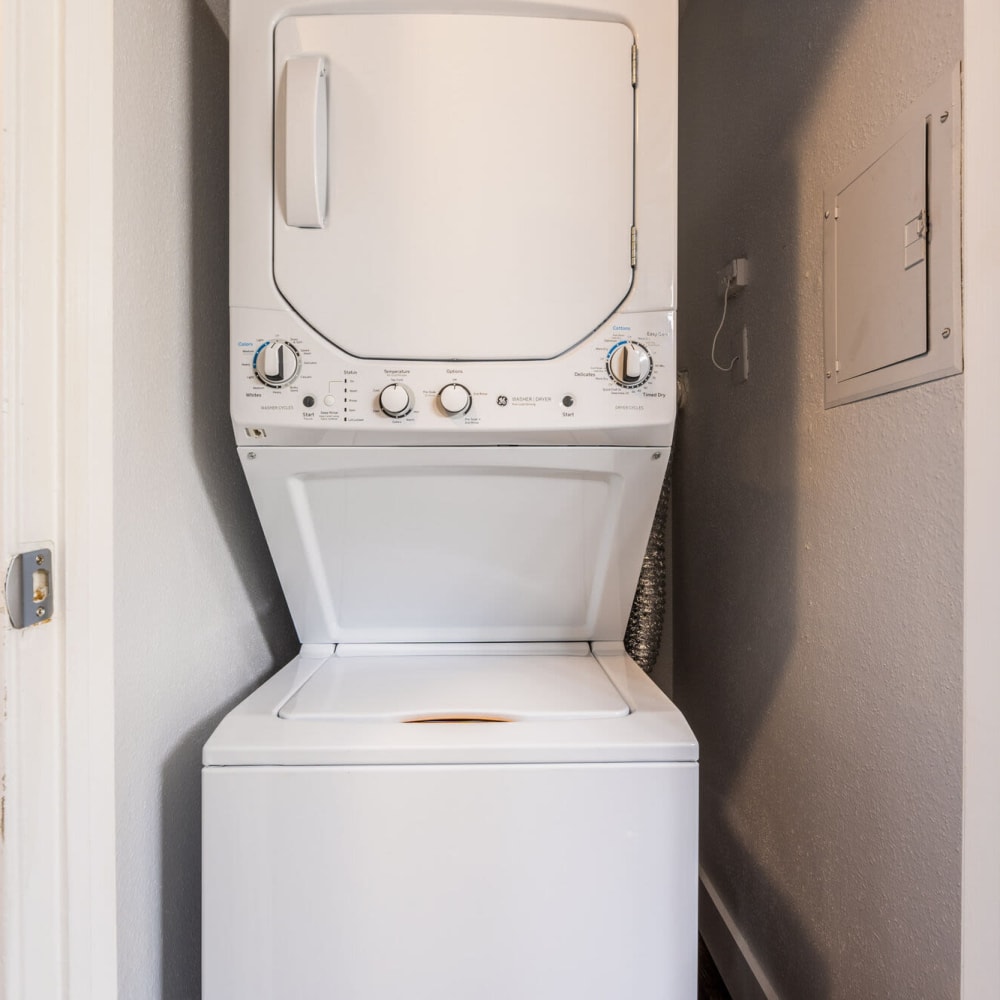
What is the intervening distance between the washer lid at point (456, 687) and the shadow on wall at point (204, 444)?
213 mm

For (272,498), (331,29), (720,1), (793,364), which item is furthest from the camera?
(720,1)

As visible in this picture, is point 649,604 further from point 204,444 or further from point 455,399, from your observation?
point 204,444

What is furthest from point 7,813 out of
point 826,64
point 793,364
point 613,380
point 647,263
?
point 826,64

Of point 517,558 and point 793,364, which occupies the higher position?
point 793,364

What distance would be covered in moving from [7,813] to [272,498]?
1.67 feet

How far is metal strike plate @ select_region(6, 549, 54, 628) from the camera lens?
22.3 inches

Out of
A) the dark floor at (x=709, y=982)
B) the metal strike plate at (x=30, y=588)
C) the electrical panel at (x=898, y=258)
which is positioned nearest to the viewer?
the metal strike plate at (x=30, y=588)

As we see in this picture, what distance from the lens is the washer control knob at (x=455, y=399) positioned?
0.85 metres

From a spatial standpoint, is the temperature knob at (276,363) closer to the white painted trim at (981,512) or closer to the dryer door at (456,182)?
the dryer door at (456,182)

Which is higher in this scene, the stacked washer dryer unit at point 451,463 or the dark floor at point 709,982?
the stacked washer dryer unit at point 451,463

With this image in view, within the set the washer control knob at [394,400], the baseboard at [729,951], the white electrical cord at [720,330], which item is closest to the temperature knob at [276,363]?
the washer control knob at [394,400]

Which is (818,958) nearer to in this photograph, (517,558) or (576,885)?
(576,885)

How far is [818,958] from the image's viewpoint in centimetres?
101

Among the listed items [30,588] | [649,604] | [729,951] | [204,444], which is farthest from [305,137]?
[729,951]
